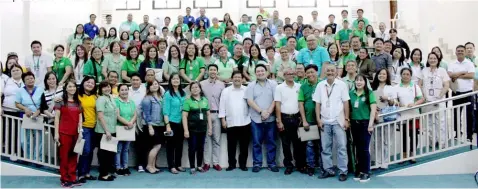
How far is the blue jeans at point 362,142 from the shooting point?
256 inches

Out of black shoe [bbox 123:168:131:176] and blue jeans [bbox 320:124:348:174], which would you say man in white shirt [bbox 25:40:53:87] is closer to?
black shoe [bbox 123:168:131:176]

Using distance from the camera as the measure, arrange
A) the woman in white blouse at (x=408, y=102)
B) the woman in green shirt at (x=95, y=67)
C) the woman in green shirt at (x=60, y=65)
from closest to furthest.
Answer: the woman in white blouse at (x=408, y=102) → the woman in green shirt at (x=95, y=67) → the woman in green shirt at (x=60, y=65)

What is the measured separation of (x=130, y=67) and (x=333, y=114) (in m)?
3.33

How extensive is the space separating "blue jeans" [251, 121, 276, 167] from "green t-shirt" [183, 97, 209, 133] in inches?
27.8

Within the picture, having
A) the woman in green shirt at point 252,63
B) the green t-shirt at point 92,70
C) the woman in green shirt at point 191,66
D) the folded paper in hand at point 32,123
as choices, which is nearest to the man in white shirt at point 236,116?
the woman in green shirt at point 252,63

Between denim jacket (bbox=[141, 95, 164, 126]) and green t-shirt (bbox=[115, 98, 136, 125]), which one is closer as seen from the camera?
green t-shirt (bbox=[115, 98, 136, 125])

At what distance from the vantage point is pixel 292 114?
6941 mm

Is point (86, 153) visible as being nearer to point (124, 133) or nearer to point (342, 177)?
point (124, 133)

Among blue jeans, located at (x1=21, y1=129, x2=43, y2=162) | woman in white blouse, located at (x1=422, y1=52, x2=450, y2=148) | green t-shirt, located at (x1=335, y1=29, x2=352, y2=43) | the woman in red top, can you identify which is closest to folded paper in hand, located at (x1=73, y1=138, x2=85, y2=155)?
the woman in red top

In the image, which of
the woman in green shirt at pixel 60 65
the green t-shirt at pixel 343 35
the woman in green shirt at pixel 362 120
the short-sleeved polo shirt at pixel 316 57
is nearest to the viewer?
the woman in green shirt at pixel 362 120

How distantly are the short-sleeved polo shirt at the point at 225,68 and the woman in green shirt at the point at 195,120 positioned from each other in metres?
0.69

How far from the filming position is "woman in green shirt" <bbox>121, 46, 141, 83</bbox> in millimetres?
7828

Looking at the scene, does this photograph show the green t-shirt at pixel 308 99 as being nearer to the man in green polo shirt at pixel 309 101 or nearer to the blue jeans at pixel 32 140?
the man in green polo shirt at pixel 309 101

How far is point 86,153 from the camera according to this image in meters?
6.48
